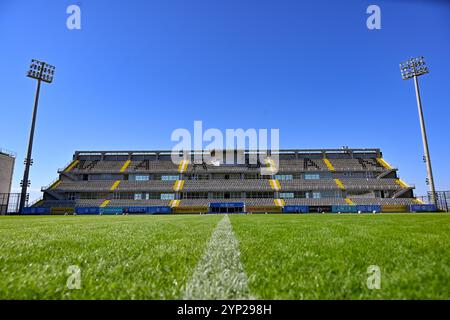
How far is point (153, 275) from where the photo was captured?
2.02 metres

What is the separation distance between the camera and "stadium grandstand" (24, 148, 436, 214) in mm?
44188

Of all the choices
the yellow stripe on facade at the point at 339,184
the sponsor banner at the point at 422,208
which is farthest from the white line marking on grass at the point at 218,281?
the yellow stripe on facade at the point at 339,184

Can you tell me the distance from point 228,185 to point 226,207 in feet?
16.1

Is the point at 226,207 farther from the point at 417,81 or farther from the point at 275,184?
the point at 417,81

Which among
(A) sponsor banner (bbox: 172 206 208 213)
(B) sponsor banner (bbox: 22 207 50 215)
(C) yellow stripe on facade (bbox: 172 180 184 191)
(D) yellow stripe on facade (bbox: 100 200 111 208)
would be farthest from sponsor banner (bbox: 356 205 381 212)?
(B) sponsor banner (bbox: 22 207 50 215)

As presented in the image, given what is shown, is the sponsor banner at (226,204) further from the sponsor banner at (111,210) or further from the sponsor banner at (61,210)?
the sponsor banner at (61,210)

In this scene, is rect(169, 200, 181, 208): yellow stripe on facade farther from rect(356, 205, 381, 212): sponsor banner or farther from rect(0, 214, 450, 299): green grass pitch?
rect(0, 214, 450, 299): green grass pitch

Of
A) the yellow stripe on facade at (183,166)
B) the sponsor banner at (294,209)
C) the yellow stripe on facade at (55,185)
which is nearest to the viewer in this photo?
the sponsor banner at (294,209)

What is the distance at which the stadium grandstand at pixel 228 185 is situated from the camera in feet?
145
